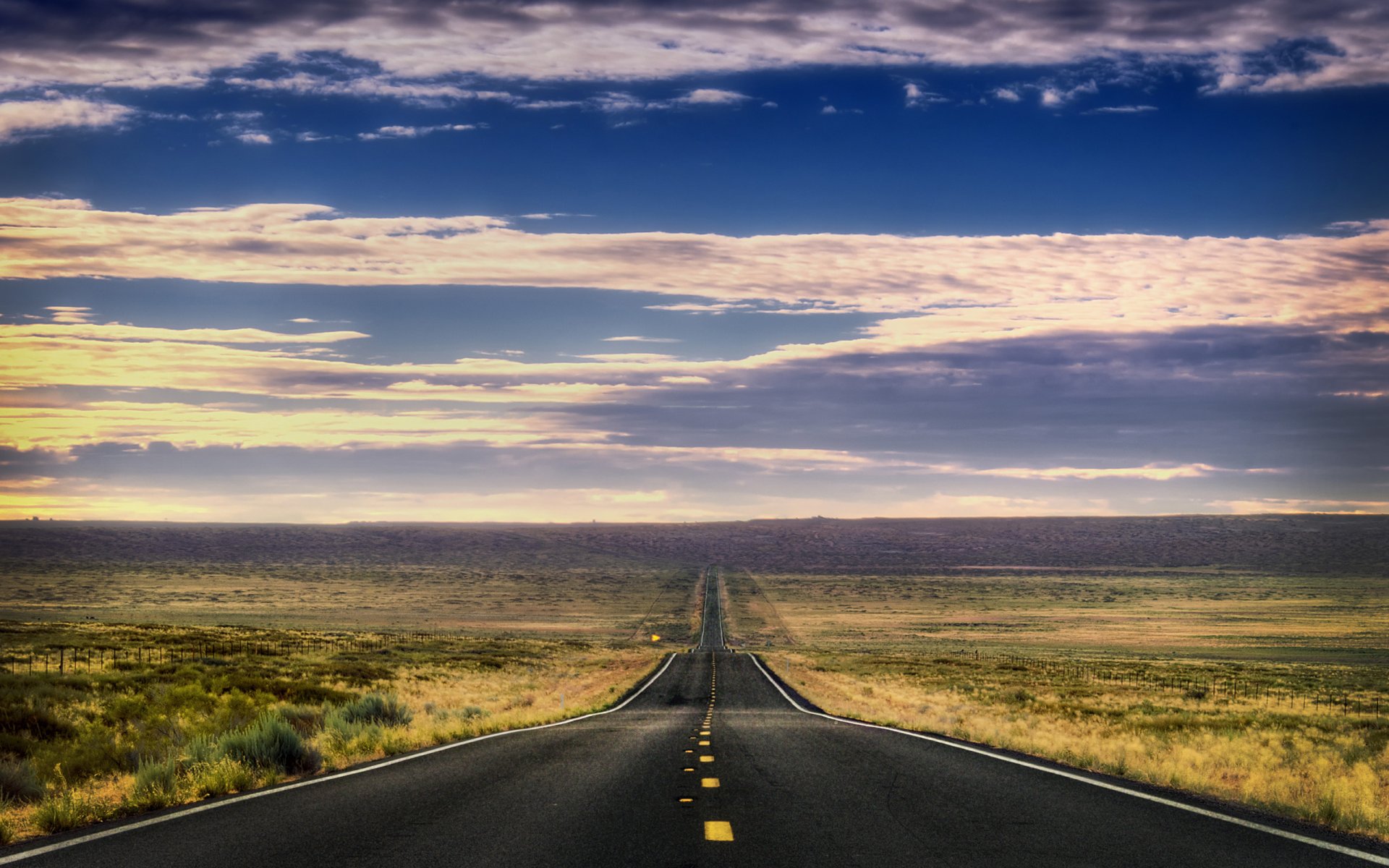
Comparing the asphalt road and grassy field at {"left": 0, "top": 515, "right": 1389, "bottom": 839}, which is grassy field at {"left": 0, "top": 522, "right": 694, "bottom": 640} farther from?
the asphalt road

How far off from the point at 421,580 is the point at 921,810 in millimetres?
165988

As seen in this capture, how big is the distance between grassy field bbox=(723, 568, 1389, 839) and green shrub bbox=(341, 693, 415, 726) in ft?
31.8

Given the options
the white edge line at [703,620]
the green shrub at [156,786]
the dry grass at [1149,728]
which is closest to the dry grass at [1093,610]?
the white edge line at [703,620]

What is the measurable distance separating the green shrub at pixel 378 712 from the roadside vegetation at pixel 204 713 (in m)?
0.04

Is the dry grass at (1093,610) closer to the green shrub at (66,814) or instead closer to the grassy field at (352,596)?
the grassy field at (352,596)

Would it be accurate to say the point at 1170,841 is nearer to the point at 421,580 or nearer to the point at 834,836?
the point at 834,836

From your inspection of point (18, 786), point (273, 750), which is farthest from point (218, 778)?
point (18, 786)

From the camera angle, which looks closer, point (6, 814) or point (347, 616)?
point (6, 814)

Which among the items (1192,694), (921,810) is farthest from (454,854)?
(1192,694)

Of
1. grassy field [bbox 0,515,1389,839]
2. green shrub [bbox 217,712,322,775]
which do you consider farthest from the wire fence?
green shrub [bbox 217,712,322,775]

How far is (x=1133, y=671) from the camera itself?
5753 centimetres

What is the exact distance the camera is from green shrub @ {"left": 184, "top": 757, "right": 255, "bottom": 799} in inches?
444

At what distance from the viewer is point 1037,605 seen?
131875 mm

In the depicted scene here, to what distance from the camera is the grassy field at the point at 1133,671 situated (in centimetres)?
1578
